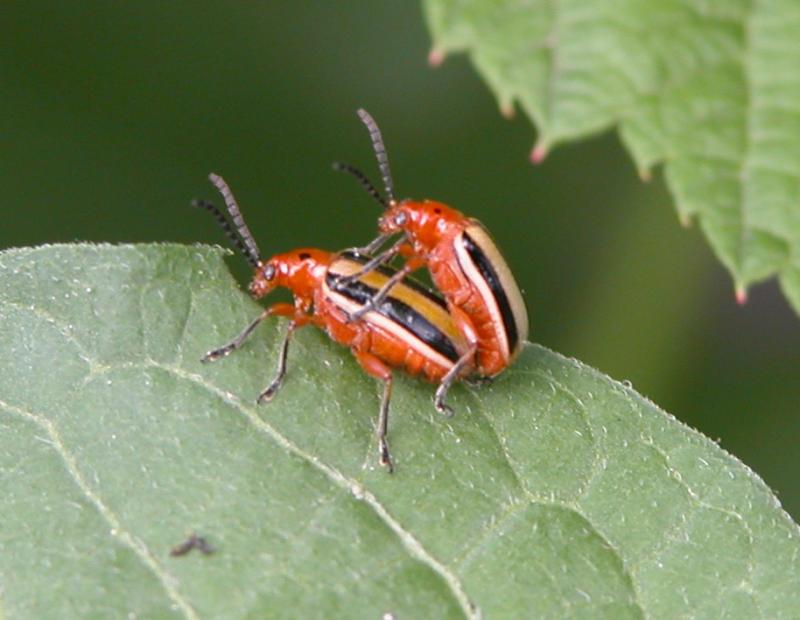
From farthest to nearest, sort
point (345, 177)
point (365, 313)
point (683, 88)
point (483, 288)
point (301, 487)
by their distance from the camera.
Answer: point (345, 177) → point (483, 288) → point (365, 313) → point (301, 487) → point (683, 88)

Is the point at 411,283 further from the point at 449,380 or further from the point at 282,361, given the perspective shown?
the point at 282,361

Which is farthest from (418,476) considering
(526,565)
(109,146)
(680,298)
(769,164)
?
(109,146)

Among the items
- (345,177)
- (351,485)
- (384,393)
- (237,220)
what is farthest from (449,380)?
(345,177)

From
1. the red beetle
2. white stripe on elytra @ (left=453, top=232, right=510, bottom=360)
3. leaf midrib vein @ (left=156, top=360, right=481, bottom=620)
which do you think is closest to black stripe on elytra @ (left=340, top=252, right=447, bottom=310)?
the red beetle

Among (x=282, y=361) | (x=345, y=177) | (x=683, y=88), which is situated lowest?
(x=345, y=177)

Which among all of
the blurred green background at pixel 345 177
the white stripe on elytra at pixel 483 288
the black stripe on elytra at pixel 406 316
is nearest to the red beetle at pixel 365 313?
the black stripe on elytra at pixel 406 316

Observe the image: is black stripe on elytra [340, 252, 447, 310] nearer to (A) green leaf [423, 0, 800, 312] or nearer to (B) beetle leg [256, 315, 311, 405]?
(B) beetle leg [256, 315, 311, 405]
